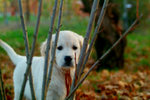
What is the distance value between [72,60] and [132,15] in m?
10.7

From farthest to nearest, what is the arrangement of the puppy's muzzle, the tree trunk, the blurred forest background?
the tree trunk < the blurred forest background < the puppy's muzzle

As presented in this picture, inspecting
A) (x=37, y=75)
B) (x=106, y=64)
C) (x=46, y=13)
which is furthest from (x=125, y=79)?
(x=46, y=13)

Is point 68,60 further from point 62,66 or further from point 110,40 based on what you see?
point 110,40

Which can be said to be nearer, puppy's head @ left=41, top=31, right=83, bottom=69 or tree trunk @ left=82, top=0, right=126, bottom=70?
puppy's head @ left=41, top=31, right=83, bottom=69

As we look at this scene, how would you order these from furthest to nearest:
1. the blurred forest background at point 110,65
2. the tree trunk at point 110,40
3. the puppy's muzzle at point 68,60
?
the tree trunk at point 110,40
the blurred forest background at point 110,65
the puppy's muzzle at point 68,60

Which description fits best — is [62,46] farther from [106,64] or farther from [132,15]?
[132,15]

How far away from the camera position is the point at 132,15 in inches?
493

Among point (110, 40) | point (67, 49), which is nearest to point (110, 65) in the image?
point (110, 40)

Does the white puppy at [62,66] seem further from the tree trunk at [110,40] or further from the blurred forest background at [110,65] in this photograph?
the tree trunk at [110,40]

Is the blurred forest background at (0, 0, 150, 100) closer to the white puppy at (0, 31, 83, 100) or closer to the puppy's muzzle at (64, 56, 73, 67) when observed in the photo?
the white puppy at (0, 31, 83, 100)

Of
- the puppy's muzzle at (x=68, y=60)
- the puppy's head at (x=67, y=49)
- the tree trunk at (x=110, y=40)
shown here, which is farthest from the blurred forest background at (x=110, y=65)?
the puppy's muzzle at (x=68, y=60)

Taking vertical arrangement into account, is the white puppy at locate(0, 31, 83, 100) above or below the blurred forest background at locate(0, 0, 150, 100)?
above

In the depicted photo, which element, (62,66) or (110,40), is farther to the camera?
(110,40)

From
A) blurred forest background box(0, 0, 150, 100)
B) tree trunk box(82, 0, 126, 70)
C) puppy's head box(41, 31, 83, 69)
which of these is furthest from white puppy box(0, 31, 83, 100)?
tree trunk box(82, 0, 126, 70)
